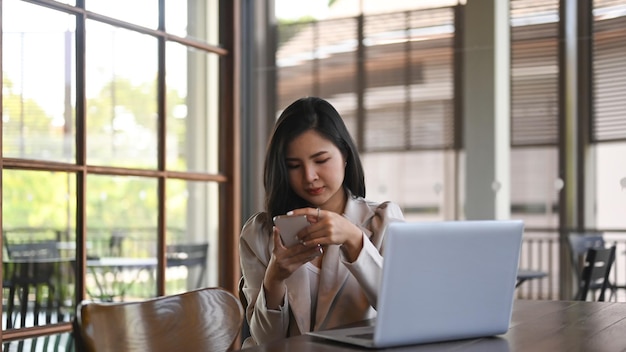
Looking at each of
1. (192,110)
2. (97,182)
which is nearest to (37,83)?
(97,182)

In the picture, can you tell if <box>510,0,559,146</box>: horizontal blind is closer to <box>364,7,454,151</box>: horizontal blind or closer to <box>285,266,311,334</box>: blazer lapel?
<box>364,7,454,151</box>: horizontal blind

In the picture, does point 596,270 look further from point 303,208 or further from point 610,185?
point 303,208

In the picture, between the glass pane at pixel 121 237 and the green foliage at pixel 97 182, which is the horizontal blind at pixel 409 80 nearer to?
the green foliage at pixel 97 182

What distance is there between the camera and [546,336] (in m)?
1.66

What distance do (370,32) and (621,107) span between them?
137 cm

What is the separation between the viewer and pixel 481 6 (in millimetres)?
4461

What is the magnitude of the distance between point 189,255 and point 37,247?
1.05 m

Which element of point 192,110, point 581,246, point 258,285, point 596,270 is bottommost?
point 596,270

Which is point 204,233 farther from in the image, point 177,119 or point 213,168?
point 177,119

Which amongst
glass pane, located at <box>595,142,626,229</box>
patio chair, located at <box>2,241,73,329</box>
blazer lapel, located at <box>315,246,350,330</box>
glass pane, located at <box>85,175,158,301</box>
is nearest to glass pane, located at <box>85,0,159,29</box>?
glass pane, located at <box>85,175,158,301</box>

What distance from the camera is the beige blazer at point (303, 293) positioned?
6.45ft

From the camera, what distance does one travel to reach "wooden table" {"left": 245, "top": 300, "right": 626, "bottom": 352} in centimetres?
152

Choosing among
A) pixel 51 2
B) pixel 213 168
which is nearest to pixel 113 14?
pixel 51 2

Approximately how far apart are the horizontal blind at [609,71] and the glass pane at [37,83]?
253 centimetres
